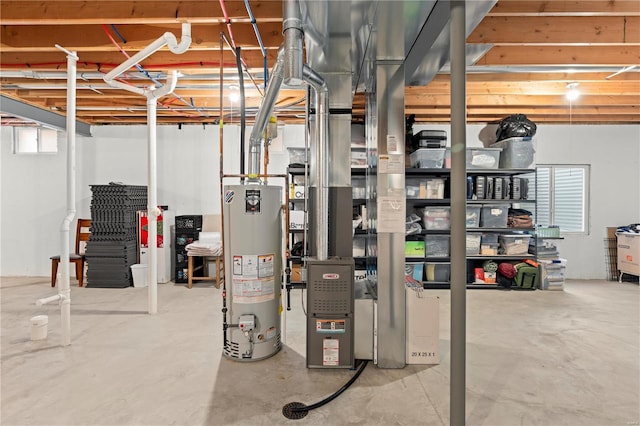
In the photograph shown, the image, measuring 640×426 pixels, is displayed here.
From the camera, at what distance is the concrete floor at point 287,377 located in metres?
2.00

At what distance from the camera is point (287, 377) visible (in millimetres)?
2414

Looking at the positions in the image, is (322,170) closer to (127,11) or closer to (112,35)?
(127,11)

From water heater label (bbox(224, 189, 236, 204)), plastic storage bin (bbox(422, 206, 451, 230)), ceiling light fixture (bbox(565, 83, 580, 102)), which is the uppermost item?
ceiling light fixture (bbox(565, 83, 580, 102))

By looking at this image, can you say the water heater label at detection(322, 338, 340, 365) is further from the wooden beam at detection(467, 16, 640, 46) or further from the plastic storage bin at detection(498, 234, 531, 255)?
the plastic storage bin at detection(498, 234, 531, 255)

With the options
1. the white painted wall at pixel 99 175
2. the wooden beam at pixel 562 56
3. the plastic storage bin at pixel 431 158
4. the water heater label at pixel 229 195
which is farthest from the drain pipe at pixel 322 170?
the white painted wall at pixel 99 175

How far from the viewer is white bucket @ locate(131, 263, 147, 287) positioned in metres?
4.95

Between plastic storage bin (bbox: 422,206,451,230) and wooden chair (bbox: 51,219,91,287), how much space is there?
523cm

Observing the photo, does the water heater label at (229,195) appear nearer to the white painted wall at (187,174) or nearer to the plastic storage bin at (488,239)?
the white painted wall at (187,174)

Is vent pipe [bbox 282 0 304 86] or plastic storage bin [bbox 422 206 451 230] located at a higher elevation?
vent pipe [bbox 282 0 304 86]

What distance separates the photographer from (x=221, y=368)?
8.36 ft

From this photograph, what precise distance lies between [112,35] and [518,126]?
5.25m

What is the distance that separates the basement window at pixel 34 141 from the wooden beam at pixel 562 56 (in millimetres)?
6717

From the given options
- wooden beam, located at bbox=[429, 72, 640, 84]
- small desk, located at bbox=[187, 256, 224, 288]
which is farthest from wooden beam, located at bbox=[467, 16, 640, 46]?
small desk, located at bbox=[187, 256, 224, 288]

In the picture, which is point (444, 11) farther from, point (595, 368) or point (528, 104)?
point (528, 104)
